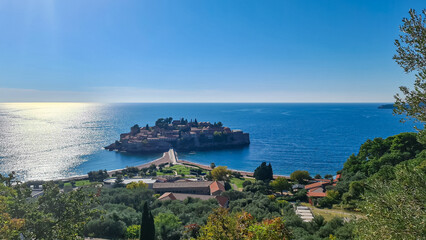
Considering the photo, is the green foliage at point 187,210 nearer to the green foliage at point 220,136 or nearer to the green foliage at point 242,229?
the green foliage at point 242,229

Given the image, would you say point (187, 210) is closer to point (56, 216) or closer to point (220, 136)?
point (56, 216)

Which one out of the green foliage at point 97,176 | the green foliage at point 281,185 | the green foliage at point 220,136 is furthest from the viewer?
the green foliage at point 220,136

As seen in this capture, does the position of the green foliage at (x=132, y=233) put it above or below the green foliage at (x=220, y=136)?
above

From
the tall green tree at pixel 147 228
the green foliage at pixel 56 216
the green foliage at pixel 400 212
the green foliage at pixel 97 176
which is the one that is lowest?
the green foliage at pixel 97 176

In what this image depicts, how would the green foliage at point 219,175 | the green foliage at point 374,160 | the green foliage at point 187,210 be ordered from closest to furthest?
the green foliage at point 187,210 < the green foliage at point 374,160 < the green foliage at point 219,175

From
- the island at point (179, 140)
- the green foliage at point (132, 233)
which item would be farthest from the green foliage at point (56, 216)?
the island at point (179, 140)

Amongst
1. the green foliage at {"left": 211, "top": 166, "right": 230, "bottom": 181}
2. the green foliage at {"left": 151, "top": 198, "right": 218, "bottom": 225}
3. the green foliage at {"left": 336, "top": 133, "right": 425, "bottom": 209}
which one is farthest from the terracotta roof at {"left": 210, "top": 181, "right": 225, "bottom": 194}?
the green foliage at {"left": 336, "top": 133, "right": 425, "bottom": 209}

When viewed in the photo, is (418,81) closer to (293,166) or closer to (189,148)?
(293,166)

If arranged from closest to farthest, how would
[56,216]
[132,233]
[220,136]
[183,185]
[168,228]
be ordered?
1. [56,216]
2. [168,228]
3. [132,233]
4. [183,185]
5. [220,136]

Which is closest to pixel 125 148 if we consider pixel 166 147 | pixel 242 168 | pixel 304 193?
pixel 166 147

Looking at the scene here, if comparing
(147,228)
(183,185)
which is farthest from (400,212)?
(183,185)

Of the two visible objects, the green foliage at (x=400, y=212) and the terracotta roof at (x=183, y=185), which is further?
the terracotta roof at (x=183, y=185)
